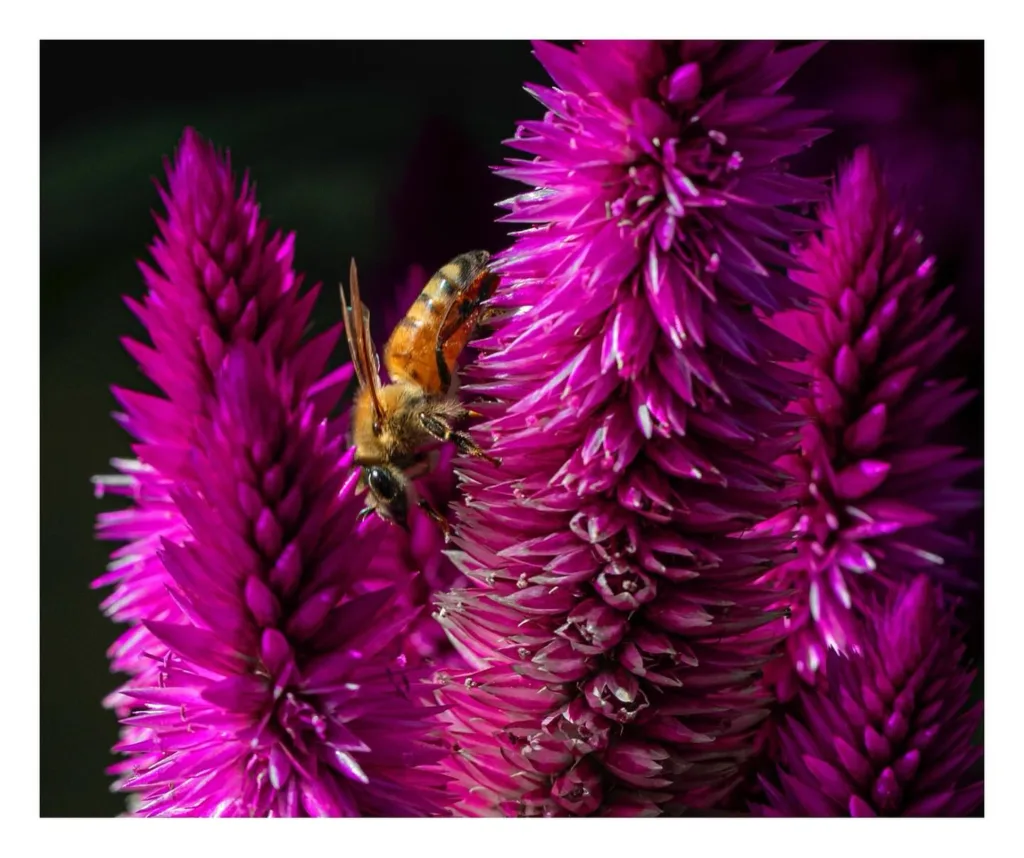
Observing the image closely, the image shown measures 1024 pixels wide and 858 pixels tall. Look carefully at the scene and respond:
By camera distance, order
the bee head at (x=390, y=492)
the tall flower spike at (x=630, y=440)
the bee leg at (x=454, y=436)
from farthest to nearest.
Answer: the bee head at (x=390, y=492) < the bee leg at (x=454, y=436) < the tall flower spike at (x=630, y=440)

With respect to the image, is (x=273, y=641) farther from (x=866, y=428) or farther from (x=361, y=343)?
(x=866, y=428)

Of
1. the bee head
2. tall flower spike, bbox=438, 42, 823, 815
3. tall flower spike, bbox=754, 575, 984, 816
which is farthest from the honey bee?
tall flower spike, bbox=754, 575, 984, 816

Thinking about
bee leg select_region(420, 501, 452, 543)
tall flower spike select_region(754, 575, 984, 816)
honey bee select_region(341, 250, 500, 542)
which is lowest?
tall flower spike select_region(754, 575, 984, 816)

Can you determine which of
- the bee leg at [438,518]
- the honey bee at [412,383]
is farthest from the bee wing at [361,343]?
the bee leg at [438,518]

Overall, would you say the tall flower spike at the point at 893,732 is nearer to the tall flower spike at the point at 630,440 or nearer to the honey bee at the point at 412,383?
the tall flower spike at the point at 630,440

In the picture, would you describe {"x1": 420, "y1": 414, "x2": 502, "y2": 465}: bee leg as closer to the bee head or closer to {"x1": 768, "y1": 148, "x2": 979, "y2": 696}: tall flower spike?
the bee head
